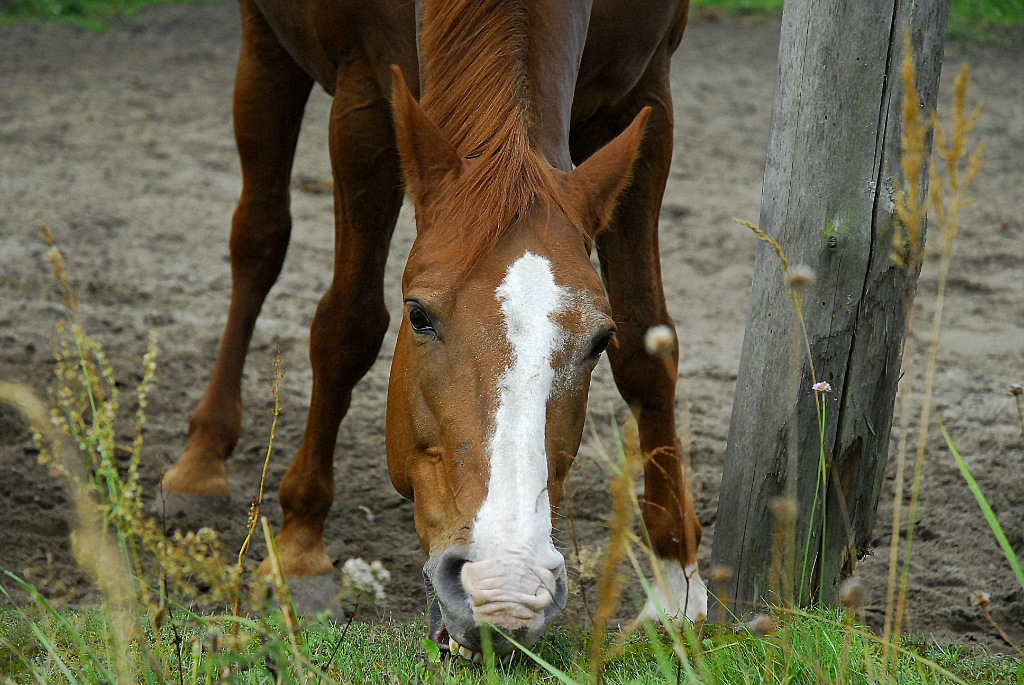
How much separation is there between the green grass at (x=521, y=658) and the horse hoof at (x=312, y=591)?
0.64 m

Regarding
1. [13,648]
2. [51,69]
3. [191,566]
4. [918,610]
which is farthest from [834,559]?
[51,69]

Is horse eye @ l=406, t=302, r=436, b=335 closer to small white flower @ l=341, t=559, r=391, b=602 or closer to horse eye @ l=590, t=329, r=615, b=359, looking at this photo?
horse eye @ l=590, t=329, r=615, b=359

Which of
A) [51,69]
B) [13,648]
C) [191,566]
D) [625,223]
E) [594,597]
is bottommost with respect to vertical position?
[594,597]

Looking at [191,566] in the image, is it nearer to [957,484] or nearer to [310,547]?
[310,547]

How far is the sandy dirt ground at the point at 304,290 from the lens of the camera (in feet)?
10.6

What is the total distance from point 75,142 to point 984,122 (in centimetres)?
745

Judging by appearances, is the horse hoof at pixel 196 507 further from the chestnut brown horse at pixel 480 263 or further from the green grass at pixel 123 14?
the green grass at pixel 123 14

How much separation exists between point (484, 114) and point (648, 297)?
111 cm

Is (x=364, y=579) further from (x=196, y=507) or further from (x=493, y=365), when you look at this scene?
(x=196, y=507)

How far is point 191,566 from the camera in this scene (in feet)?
4.69

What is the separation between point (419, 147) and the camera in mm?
2121

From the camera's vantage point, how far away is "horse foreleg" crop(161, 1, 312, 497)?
3.54m

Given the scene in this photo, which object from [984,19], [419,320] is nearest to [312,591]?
[419,320]

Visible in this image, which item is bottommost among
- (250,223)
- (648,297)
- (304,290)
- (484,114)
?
(304,290)
